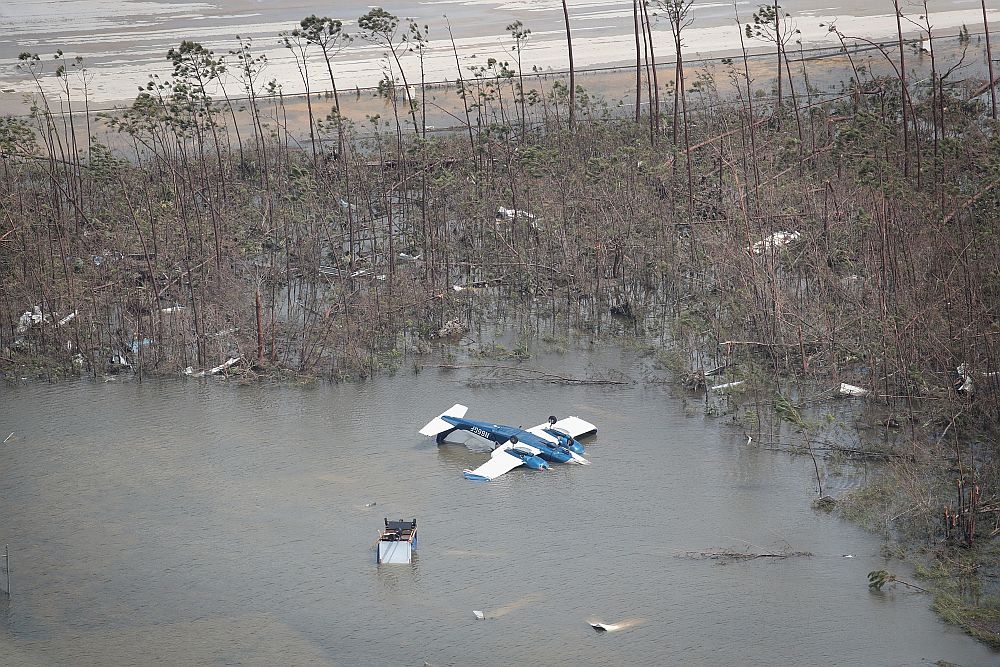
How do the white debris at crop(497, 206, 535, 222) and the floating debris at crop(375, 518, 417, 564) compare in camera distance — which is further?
the white debris at crop(497, 206, 535, 222)

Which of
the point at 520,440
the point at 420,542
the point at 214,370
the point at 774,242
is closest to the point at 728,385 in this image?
the point at 774,242

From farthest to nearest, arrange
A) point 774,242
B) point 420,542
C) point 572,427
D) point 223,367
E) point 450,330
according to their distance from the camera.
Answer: point 450,330
point 774,242
point 223,367
point 572,427
point 420,542

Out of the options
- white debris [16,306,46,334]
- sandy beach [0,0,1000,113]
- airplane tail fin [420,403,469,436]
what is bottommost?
airplane tail fin [420,403,469,436]

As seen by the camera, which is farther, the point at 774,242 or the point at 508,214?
the point at 508,214

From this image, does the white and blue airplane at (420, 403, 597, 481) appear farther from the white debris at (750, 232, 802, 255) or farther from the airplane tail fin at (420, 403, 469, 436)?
the white debris at (750, 232, 802, 255)

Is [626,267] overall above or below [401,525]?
above

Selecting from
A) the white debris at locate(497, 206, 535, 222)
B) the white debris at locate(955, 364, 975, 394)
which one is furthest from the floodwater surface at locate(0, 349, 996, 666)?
the white debris at locate(497, 206, 535, 222)

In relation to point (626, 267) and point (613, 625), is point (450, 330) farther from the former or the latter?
point (613, 625)

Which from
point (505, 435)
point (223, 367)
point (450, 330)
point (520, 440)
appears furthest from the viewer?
point (450, 330)
